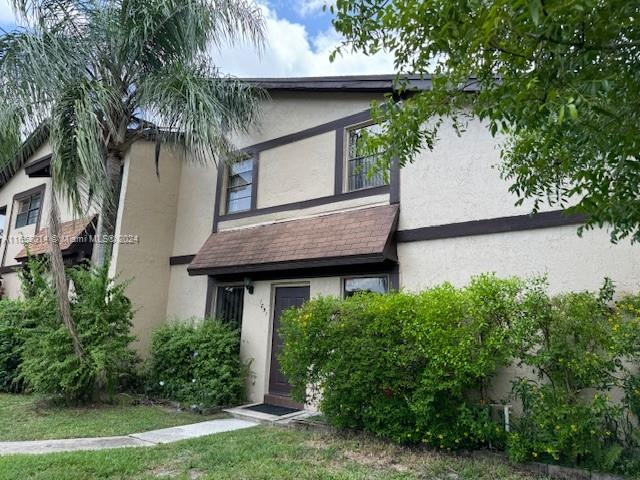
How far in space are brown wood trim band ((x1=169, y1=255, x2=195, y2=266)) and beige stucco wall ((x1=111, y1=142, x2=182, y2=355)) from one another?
0.48 feet

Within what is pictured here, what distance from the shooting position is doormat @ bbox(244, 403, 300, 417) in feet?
26.8

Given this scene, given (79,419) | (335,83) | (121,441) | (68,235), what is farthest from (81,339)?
(335,83)

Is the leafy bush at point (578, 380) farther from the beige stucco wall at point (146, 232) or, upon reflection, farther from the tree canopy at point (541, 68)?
the beige stucco wall at point (146, 232)

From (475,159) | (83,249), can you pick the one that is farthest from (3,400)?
(475,159)

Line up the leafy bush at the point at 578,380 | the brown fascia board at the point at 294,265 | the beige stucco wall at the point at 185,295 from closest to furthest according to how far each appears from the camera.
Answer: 1. the leafy bush at the point at 578,380
2. the brown fascia board at the point at 294,265
3. the beige stucco wall at the point at 185,295

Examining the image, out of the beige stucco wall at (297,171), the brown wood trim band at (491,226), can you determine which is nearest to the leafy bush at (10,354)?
the beige stucco wall at (297,171)

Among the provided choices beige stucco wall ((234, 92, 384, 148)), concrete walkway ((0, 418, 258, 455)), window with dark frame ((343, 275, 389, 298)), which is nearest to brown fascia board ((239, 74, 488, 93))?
beige stucco wall ((234, 92, 384, 148))

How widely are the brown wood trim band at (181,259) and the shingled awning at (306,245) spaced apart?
99 centimetres

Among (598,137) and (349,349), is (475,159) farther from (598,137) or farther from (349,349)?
(598,137)

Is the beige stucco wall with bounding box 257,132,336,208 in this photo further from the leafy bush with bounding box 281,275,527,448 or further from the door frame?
the leafy bush with bounding box 281,275,527,448

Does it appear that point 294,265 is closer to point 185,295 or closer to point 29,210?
point 185,295

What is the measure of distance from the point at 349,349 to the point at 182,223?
710 centimetres

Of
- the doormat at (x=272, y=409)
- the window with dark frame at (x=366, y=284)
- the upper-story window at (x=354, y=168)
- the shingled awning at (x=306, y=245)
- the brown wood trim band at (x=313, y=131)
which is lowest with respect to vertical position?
the doormat at (x=272, y=409)

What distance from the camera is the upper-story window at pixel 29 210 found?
53.1 ft
